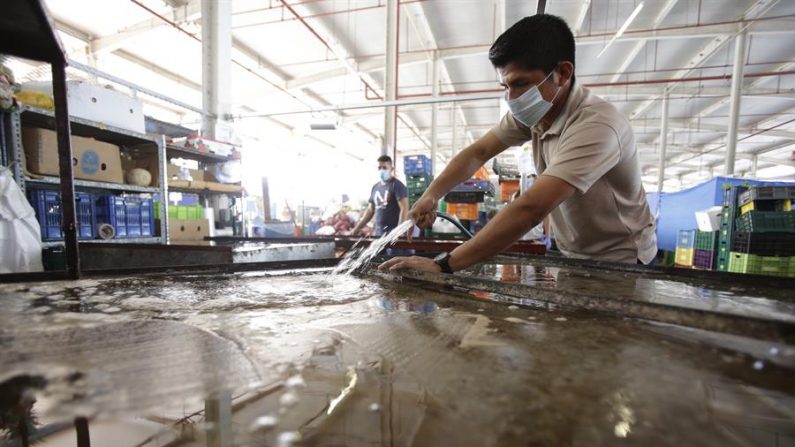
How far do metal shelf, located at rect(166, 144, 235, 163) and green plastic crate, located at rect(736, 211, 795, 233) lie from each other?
5.71 meters

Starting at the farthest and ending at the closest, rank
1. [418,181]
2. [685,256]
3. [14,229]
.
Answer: [685,256]
[418,181]
[14,229]

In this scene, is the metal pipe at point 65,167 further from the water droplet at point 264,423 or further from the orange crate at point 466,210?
the orange crate at point 466,210

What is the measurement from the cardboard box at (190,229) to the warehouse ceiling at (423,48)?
195 cm

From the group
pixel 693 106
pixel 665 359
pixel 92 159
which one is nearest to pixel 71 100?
pixel 92 159

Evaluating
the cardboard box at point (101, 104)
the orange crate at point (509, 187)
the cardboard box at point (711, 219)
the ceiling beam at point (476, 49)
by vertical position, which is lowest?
the cardboard box at point (711, 219)

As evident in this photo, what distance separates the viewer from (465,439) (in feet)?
1.47

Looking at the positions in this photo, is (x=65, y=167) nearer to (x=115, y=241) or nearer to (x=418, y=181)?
(x=115, y=241)

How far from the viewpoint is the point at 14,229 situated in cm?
216

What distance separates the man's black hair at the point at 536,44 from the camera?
131cm

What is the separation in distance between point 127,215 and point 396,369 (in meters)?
Result: 3.44

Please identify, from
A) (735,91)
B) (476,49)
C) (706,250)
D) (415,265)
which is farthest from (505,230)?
(735,91)

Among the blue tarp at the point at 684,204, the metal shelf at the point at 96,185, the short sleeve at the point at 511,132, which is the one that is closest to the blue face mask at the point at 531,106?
the short sleeve at the point at 511,132

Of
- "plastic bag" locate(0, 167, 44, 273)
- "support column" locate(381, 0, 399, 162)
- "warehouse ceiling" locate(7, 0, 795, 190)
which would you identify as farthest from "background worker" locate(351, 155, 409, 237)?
"plastic bag" locate(0, 167, 44, 273)

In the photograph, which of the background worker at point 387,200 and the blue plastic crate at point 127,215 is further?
the background worker at point 387,200
